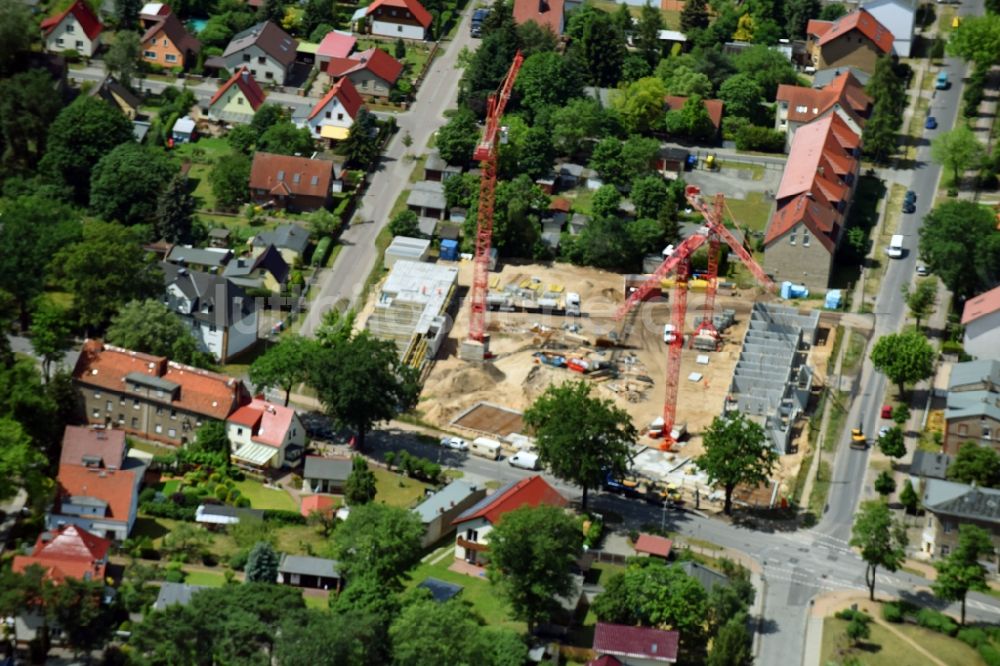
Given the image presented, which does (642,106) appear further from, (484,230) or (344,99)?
(484,230)

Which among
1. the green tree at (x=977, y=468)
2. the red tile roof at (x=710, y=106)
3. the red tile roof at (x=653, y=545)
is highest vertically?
the red tile roof at (x=710, y=106)

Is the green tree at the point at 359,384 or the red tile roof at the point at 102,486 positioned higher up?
the green tree at the point at 359,384

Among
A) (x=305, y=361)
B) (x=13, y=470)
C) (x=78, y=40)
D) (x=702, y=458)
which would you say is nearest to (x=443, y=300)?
(x=305, y=361)

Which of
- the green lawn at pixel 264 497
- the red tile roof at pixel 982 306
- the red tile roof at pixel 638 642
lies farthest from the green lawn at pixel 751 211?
the red tile roof at pixel 638 642

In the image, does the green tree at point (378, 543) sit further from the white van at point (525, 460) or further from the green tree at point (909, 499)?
the green tree at point (909, 499)

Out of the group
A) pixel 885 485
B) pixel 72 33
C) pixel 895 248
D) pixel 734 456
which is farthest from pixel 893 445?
pixel 72 33

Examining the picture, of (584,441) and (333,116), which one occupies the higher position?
(333,116)

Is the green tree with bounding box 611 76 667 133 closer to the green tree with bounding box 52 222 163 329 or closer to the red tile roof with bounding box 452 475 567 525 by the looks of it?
the green tree with bounding box 52 222 163 329
